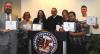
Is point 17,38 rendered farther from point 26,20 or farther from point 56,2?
point 56,2

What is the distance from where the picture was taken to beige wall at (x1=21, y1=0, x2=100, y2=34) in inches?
304

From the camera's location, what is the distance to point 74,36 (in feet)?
18.3

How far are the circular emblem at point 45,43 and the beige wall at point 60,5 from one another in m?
2.11

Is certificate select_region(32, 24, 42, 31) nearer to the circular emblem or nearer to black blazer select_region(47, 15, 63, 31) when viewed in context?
the circular emblem

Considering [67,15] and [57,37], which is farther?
[67,15]

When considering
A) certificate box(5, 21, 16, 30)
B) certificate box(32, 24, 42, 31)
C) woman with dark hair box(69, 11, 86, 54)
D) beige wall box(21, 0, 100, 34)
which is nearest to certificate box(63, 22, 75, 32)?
woman with dark hair box(69, 11, 86, 54)

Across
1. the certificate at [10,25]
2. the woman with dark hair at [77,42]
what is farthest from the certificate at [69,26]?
the certificate at [10,25]

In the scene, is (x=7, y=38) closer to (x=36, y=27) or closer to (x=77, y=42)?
(x=36, y=27)

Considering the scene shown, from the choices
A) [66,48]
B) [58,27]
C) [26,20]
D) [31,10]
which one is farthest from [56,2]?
[66,48]

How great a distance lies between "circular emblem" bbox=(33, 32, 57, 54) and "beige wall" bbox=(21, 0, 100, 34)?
6.91ft

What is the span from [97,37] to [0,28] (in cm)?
205

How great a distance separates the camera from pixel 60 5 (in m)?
8.00

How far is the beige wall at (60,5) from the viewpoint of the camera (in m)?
7.73

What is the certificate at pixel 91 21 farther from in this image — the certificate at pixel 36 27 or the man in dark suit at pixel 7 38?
the man in dark suit at pixel 7 38
